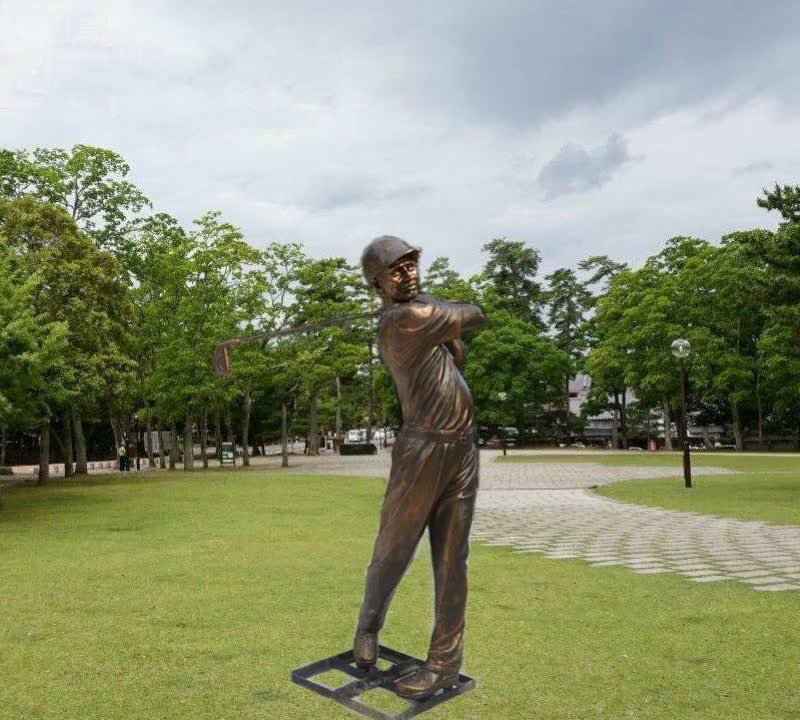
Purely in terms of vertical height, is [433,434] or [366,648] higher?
[433,434]

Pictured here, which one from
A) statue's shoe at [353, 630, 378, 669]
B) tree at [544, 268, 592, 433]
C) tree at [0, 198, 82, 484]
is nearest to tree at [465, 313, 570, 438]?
tree at [544, 268, 592, 433]

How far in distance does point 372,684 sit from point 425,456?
1314 mm

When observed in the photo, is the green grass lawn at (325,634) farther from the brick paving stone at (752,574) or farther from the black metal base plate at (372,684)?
the brick paving stone at (752,574)

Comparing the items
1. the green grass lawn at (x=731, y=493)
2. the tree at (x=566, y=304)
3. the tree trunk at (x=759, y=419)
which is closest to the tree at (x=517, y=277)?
the tree at (x=566, y=304)

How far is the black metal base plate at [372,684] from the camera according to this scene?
4.16 m

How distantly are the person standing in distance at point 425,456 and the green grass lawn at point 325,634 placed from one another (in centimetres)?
78

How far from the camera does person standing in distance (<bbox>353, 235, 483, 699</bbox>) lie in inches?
166

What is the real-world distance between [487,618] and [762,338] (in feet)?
132

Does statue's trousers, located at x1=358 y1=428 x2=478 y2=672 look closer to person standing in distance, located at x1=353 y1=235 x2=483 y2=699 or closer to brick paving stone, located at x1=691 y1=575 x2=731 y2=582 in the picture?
person standing in distance, located at x1=353 y1=235 x2=483 y2=699

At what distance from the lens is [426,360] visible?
168 inches

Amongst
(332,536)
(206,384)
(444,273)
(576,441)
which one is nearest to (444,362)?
(332,536)

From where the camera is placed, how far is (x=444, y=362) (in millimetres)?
4312

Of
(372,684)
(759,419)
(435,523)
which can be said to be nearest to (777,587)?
(435,523)

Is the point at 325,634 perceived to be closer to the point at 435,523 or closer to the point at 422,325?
the point at 435,523
